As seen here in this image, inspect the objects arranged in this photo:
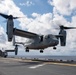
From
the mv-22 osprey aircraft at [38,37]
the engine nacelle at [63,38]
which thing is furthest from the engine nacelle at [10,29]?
the engine nacelle at [63,38]

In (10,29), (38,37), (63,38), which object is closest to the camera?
(10,29)

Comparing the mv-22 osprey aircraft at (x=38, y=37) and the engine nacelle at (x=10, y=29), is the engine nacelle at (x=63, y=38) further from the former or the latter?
the engine nacelle at (x=10, y=29)

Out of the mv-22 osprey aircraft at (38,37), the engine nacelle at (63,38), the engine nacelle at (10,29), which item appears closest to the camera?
the engine nacelle at (10,29)

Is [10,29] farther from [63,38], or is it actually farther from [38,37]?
[63,38]

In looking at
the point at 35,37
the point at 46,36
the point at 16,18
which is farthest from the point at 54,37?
the point at 16,18

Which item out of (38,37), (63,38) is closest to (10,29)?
(38,37)

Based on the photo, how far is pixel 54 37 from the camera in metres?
48.8

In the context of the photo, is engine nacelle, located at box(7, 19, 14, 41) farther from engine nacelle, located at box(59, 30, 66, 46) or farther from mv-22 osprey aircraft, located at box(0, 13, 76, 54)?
engine nacelle, located at box(59, 30, 66, 46)

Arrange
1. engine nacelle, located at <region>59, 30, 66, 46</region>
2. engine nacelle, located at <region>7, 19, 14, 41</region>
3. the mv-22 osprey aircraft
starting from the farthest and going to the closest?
engine nacelle, located at <region>59, 30, 66, 46</region> → the mv-22 osprey aircraft → engine nacelle, located at <region>7, 19, 14, 41</region>

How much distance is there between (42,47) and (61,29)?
24.9ft

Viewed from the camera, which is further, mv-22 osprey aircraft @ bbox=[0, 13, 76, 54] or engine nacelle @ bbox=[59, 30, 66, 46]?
engine nacelle @ bbox=[59, 30, 66, 46]

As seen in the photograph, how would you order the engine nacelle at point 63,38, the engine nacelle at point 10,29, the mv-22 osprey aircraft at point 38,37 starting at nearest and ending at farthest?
1. the engine nacelle at point 10,29
2. the mv-22 osprey aircraft at point 38,37
3. the engine nacelle at point 63,38

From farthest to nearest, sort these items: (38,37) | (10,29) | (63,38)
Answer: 1. (63,38)
2. (38,37)
3. (10,29)

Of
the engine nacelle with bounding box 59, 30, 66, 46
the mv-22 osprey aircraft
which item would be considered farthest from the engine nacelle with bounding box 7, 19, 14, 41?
the engine nacelle with bounding box 59, 30, 66, 46
